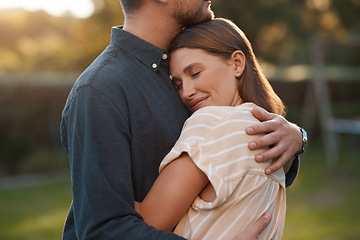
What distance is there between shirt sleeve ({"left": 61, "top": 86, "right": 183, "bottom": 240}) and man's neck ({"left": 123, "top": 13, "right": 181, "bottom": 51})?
18.2 inches

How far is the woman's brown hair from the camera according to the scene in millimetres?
1810

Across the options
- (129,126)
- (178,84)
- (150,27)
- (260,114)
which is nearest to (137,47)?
(150,27)

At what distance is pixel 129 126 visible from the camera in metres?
1.58

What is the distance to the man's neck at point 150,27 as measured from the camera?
6.07ft

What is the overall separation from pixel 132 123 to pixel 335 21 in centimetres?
1038

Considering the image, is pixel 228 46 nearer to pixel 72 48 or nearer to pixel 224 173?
pixel 224 173

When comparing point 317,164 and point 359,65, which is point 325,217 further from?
point 359,65

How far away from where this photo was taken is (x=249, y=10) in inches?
504

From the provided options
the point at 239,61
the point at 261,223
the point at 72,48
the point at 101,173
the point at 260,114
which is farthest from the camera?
the point at 72,48

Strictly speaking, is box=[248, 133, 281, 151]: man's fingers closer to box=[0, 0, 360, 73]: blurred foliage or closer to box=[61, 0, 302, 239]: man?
box=[61, 0, 302, 239]: man

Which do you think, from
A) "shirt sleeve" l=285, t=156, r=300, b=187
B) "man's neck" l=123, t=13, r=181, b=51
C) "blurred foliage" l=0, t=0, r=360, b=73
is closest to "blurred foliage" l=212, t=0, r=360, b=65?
"blurred foliage" l=0, t=0, r=360, b=73

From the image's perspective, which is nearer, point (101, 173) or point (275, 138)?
point (101, 173)

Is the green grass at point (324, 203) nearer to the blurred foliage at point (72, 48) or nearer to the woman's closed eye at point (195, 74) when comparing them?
the woman's closed eye at point (195, 74)

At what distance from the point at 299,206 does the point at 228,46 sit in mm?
4278
